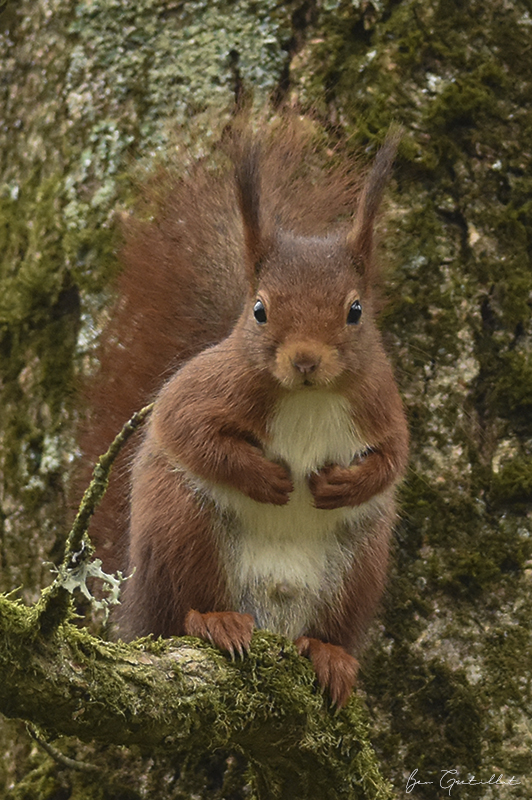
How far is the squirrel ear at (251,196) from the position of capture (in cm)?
195

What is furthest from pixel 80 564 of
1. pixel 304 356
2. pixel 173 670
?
pixel 304 356

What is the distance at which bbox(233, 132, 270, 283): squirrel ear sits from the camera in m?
1.95

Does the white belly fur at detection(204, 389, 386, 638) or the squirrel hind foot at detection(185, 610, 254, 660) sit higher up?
the white belly fur at detection(204, 389, 386, 638)

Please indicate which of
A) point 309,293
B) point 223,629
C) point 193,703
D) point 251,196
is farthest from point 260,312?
point 193,703

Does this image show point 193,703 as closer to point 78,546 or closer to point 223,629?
point 223,629

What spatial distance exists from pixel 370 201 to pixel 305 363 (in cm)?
41

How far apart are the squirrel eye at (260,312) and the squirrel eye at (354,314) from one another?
0.54ft

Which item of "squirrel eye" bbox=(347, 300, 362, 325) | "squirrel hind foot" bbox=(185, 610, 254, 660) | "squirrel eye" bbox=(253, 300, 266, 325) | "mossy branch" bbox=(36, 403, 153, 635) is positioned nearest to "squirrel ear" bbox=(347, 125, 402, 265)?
"squirrel eye" bbox=(347, 300, 362, 325)

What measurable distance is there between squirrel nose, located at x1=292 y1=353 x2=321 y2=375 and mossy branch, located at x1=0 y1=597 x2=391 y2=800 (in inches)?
19.8

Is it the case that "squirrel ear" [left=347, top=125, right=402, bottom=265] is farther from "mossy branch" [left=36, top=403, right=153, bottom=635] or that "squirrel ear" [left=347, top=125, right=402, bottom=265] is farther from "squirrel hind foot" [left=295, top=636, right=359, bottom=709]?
"mossy branch" [left=36, top=403, right=153, bottom=635]

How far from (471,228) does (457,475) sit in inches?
23.6

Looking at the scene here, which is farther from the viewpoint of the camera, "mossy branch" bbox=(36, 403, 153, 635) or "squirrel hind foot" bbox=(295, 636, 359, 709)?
"squirrel hind foot" bbox=(295, 636, 359, 709)

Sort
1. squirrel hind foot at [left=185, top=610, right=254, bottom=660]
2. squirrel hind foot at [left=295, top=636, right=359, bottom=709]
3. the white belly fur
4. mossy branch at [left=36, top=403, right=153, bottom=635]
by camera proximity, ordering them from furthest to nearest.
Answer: the white belly fur
squirrel hind foot at [left=295, top=636, right=359, bottom=709]
squirrel hind foot at [left=185, top=610, right=254, bottom=660]
mossy branch at [left=36, top=403, right=153, bottom=635]

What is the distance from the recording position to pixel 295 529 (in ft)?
6.76
